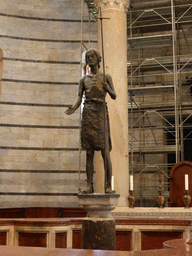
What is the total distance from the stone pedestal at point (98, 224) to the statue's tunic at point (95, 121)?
2.55 ft

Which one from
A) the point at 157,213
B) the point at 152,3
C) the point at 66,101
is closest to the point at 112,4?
the point at 152,3

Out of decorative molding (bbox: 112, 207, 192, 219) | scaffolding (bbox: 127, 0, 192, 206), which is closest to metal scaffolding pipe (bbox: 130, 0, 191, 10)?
scaffolding (bbox: 127, 0, 192, 206)

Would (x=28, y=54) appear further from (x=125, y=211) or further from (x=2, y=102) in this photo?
(x=125, y=211)

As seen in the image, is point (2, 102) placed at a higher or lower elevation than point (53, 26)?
lower

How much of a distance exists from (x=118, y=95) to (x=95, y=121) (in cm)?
600

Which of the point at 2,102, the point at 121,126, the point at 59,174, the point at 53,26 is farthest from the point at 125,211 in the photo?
the point at 53,26

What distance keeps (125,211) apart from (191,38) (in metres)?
8.65

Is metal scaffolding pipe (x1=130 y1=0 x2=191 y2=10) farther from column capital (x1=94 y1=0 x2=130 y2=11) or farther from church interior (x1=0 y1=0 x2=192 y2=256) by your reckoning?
column capital (x1=94 y1=0 x2=130 y2=11)

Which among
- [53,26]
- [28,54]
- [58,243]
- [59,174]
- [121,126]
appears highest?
[53,26]

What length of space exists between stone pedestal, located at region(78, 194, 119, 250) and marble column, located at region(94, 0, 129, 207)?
5.74 meters

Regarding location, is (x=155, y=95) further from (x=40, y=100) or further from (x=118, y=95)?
(x=40, y=100)

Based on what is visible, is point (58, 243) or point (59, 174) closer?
point (58, 243)

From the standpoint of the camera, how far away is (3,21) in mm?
15836

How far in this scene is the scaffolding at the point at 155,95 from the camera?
14.5 m
